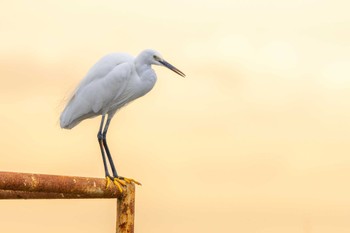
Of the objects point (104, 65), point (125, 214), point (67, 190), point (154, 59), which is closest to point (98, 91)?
point (104, 65)

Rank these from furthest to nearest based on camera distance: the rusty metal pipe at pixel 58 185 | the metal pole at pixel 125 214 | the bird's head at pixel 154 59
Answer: the bird's head at pixel 154 59 < the metal pole at pixel 125 214 < the rusty metal pipe at pixel 58 185

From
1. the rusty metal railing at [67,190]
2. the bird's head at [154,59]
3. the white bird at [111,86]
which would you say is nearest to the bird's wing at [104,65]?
the white bird at [111,86]

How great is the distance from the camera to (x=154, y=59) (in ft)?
27.2

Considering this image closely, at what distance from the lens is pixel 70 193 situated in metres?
4.41

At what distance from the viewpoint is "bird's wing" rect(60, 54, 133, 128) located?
805 cm

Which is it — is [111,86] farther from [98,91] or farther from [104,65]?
[104,65]

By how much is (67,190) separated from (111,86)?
3843 mm

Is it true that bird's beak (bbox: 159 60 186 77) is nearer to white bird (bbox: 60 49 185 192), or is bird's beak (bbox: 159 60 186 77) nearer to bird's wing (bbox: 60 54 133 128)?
white bird (bbox: 60 49 185 192)

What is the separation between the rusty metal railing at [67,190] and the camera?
3891 mm

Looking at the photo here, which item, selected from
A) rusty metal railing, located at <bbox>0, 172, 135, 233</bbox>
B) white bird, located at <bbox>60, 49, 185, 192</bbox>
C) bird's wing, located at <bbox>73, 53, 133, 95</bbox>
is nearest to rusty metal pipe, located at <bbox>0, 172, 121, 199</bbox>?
rusty metal railing, located at <bbox>0, 172, 135, 233</bbox>

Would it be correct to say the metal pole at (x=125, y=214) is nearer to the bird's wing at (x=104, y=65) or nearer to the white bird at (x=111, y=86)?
the white bird at (x=111, y=86)

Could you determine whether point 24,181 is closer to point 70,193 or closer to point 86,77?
point 70,193

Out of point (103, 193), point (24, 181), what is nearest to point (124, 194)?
point (103, 193)

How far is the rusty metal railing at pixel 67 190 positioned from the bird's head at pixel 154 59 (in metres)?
3.34
